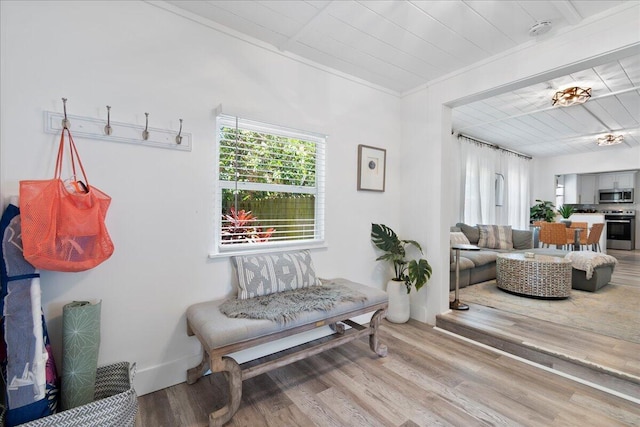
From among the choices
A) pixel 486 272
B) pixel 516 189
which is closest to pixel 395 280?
pixel 486 272

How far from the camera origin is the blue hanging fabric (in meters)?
1.26

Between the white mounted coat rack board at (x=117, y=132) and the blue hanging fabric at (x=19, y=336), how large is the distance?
21.0 inches

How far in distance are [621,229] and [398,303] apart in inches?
329

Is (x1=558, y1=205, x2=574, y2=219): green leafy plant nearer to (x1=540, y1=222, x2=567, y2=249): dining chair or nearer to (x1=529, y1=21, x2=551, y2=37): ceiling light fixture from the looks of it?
(x1=540, y1=222, x2=567, y2=249): dining chair

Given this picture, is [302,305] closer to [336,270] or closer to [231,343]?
[231,343]

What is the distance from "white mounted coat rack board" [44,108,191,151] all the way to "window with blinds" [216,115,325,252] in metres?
0.30

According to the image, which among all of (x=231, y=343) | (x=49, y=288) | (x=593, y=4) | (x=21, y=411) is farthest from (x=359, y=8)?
(x=21, y=411)

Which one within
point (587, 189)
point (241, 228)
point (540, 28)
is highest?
point (540, 28)

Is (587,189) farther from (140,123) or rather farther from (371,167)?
(140,123)

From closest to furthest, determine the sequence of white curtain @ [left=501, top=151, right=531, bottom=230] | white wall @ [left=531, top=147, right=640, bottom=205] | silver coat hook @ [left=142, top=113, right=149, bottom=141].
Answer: silver coat hook @ [left=142, top=113, right=149, bottom=141], white wall @ [left=531, top=147, right=640, bottom=205], white curtain @ [left=501, top=151, right=531, bottom=230]

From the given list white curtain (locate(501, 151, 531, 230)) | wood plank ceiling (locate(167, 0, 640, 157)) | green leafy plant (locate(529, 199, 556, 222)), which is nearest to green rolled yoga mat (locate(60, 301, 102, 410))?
wood plank ceiling (locate(167, 0, 640, 157))

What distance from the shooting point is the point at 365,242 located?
3.06 meters

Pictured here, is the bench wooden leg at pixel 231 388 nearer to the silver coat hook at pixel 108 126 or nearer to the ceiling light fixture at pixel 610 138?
the silver coat hook at pixel 108 126

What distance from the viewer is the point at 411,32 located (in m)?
2.20
